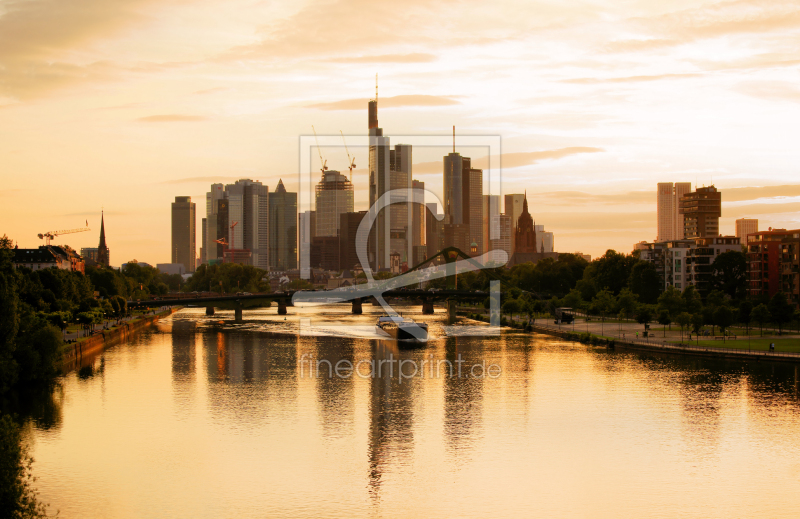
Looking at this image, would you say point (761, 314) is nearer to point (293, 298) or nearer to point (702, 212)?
point (293, 298)

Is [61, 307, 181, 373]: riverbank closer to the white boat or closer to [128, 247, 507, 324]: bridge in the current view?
[128, 247, 507, 324]: bridge

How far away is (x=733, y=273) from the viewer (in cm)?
8731

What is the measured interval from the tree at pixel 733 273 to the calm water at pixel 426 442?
4300 centimetres

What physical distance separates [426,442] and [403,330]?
1587 inches

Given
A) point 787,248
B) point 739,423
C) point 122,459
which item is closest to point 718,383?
point 739,423

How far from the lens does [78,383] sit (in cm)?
4203

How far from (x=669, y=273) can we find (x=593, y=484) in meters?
81.0

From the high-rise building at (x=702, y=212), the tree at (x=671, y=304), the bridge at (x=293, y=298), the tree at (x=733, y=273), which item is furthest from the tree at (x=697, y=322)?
the high-rise building at (x=702, y=212)

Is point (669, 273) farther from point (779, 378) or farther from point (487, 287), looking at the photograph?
point (779, 378)

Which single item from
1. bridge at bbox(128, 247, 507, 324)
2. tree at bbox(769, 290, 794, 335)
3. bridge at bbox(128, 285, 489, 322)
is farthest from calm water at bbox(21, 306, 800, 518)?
bridge at bbox(128, 247, 507, 324)

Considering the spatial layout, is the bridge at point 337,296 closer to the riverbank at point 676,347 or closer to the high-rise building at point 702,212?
the riverbank at point 676,347

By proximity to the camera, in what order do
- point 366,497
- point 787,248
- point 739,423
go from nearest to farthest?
point 366,497 < point 739,423 < point 787,248

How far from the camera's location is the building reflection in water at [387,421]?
1029 inches

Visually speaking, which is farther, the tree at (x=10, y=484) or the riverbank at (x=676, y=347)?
the riverbank at (x=676, y=347)
